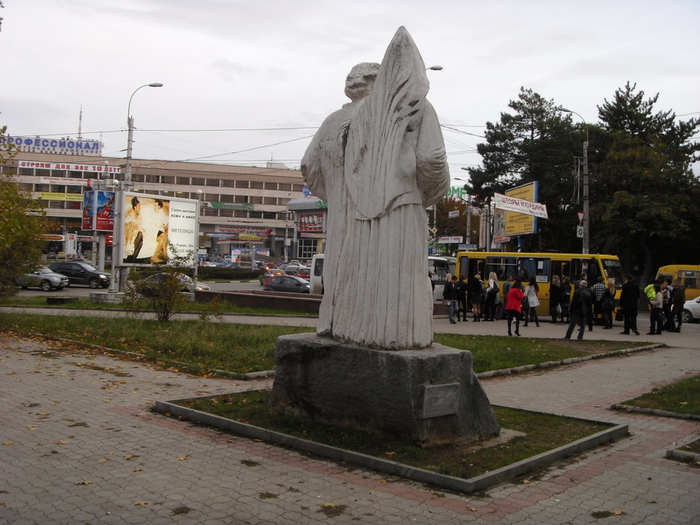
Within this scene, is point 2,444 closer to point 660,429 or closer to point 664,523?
point 664,523

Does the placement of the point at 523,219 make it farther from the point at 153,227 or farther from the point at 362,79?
the point at 362,79

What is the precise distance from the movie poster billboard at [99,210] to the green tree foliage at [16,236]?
388 inches

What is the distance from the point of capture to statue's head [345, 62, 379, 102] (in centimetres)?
706

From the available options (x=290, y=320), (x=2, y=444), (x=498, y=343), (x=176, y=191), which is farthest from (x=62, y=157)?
(x=2, y=444)

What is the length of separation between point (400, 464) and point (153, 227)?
21779mm

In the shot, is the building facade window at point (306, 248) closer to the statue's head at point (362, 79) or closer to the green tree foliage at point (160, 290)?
the green tree foliage at point (160, 290)

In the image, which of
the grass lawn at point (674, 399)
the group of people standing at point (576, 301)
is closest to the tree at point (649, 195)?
the group of people standing at point (576, 301)

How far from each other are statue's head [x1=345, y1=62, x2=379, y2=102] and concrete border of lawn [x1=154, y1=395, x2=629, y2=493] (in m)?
3.44

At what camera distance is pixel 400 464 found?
5516 millimetres

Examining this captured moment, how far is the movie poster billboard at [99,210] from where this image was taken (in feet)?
91.9

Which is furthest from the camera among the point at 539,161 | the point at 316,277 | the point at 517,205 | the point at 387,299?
the point at 539,161

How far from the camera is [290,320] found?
2106 cm

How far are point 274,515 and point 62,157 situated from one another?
9143 cm

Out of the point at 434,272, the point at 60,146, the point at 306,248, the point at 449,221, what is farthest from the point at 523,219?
the point at 60,146
